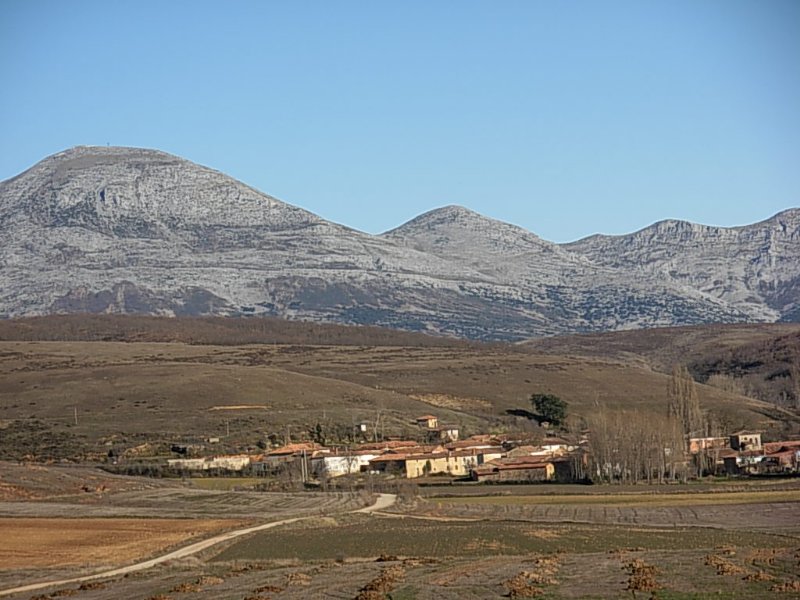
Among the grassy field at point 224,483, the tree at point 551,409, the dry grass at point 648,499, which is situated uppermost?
the tree at point 551,409

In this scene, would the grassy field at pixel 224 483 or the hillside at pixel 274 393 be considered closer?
the grassy field at pixel 224 483

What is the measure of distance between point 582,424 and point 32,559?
86.3m

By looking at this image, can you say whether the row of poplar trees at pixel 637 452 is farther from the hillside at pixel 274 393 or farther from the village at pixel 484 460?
the hillside at pixel 274 393

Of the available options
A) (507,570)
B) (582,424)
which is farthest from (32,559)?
(582,424)

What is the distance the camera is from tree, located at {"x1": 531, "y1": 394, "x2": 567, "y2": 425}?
421 feet

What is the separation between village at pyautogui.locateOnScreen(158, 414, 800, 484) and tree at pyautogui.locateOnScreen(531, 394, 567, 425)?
17190 mm

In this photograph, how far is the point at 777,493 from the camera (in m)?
63.2

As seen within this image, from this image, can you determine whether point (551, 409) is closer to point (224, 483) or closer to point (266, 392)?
point (266, 392)

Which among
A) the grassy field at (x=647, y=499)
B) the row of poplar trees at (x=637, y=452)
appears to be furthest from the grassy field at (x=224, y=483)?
the row of poplar trees at (x=637, y=452)

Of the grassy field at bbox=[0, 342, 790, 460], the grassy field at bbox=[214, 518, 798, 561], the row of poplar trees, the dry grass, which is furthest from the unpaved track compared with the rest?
the grassy field at bbox=[0, 342, 790, 460]

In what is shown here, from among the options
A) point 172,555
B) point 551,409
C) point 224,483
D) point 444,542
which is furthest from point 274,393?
point 444,542

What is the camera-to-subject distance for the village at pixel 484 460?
8375cm

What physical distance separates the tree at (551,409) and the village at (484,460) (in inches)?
677

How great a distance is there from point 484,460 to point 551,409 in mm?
33444
